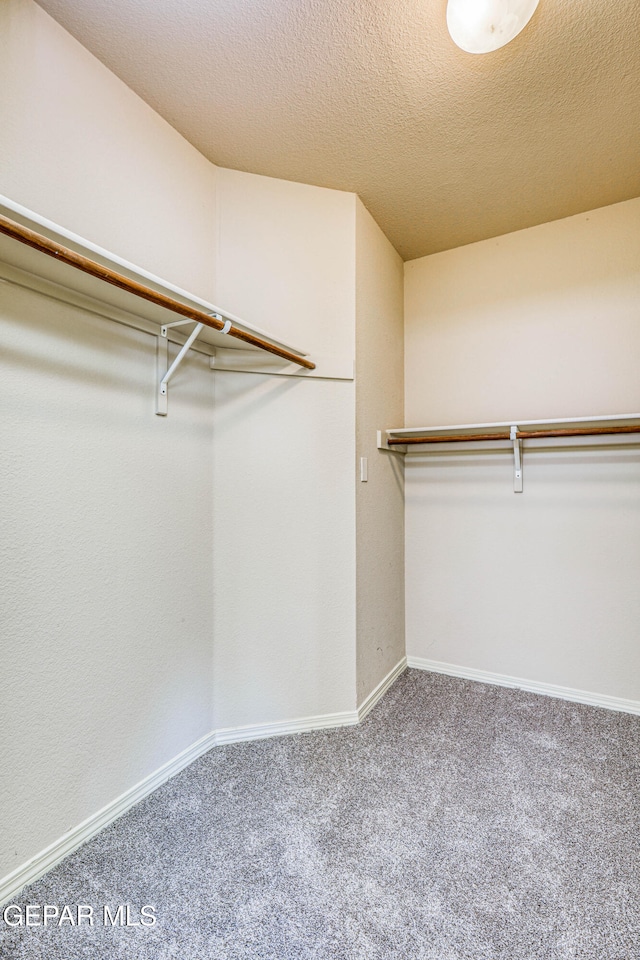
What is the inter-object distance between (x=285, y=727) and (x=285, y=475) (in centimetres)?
117

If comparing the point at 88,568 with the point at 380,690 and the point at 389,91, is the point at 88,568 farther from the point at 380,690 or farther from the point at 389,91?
the point at 389,91

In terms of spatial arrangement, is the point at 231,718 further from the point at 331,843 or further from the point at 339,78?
the point at 339,78

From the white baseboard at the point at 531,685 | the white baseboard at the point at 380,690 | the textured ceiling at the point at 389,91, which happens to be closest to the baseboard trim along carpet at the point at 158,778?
the white baseboard at the point at 380,690

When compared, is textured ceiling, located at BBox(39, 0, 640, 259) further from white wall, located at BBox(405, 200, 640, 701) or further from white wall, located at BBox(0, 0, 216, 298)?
white wall, located at BBox(405, 200, 640, 701)

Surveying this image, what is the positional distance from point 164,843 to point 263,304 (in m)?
2.07

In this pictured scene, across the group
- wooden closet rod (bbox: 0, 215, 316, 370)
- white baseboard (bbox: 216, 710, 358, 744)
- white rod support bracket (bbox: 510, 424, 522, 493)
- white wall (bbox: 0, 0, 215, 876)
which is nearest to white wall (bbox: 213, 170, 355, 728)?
white baseboard (bbox: 216, 710, 358, 744)

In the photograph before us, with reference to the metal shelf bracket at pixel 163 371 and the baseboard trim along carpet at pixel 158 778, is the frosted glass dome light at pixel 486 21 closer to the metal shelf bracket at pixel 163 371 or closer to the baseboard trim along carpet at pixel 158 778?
the metal shelf bracket at pixel 163 371

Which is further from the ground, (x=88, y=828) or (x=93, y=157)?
(x=93, y=157)

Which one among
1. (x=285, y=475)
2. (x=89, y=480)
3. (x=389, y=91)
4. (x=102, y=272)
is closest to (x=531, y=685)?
(x=285, y=475)

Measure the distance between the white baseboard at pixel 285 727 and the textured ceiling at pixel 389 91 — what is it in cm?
255

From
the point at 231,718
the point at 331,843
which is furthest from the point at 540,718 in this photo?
the point at 231,718

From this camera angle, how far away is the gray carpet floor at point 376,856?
1.04 meters

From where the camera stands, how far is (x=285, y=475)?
1.94m

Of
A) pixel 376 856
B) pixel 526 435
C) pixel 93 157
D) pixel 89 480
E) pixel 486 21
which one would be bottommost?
pixel 376 856
